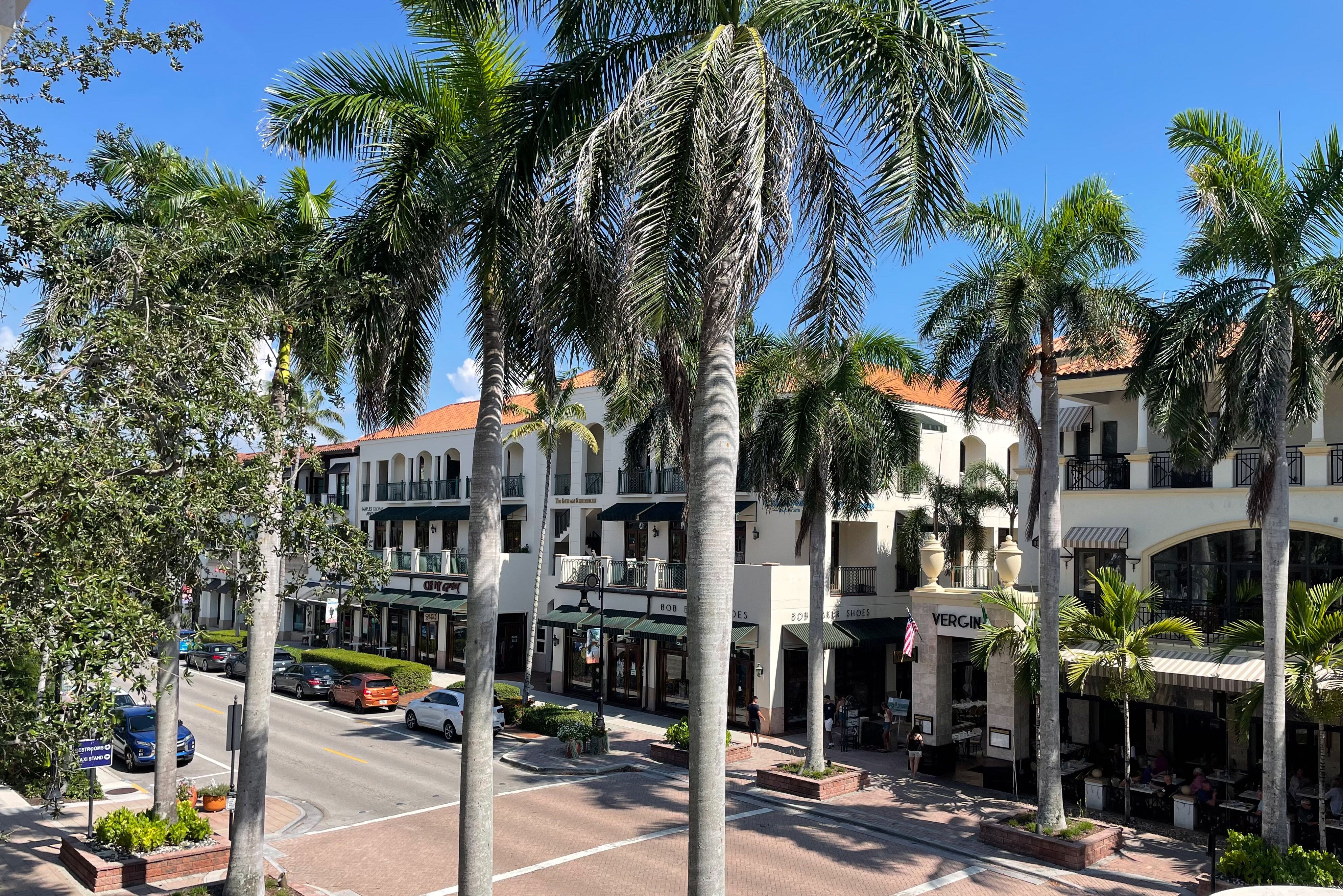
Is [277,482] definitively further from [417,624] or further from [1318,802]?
[417,624]

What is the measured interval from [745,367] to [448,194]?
1374 cm

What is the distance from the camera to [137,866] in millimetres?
15273

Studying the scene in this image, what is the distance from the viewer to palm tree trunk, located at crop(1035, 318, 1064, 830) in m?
18.4

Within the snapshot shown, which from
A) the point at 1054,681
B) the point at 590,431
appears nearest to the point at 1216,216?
the point at 1054,681

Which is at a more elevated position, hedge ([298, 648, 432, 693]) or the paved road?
hedge ([298, 648, 432, 693])

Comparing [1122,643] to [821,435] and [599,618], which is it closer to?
[821,435]

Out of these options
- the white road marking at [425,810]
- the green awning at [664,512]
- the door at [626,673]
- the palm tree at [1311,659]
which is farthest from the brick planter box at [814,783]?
the green awning at [664,512]

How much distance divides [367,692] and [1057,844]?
77.9 feet

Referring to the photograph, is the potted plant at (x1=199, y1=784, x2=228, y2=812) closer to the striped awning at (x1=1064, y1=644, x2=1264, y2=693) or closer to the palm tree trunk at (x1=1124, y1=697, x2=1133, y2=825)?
the striped awning at (x1=1064, y1=644, x2=1264, y2=693)

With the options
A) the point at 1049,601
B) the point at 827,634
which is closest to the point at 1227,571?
the point at 1049,601

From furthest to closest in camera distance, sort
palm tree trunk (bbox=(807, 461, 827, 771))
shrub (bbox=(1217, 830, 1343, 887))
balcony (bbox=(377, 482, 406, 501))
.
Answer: balcony (bbox=(377, 482, 406, 501)), palm tree trunk (bbox=(807, 461, 827, 771)), shrub (bbox=(1217, 830, 1343, 887))

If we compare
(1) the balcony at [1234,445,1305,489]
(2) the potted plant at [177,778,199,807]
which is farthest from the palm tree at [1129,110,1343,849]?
(2) the potted plant at [177,778,199,807]

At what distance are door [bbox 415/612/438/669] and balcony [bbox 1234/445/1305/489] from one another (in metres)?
32.3

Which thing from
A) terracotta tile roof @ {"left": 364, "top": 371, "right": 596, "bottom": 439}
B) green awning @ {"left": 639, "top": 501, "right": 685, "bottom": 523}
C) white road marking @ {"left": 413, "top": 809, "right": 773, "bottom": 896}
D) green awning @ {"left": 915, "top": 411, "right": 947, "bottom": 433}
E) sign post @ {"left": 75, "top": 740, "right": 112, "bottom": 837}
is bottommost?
white road marking @ {"left": 413, "top": 809, "right": 773, "bottom": 896}
